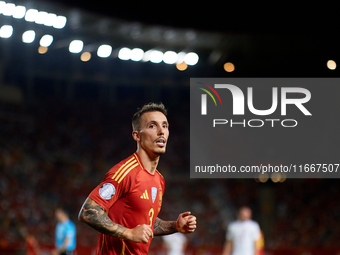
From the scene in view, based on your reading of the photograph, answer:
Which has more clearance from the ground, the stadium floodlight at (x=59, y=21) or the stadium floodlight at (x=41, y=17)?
the stadium floodlight at (x=59, y=21)

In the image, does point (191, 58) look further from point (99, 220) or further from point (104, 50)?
point (99, 220)

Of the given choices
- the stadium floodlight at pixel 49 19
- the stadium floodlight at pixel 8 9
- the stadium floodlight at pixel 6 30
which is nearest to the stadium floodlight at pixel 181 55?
the stadium floodlight at pixel 49 19

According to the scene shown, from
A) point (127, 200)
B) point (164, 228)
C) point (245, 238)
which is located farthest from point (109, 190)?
point (245, 238)

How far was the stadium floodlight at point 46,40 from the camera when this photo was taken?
19.1 metres

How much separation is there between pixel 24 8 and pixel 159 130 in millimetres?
14246

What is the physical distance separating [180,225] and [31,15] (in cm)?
1474

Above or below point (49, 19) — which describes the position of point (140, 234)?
below

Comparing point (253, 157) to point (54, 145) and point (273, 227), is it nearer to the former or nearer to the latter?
point (273, 227)

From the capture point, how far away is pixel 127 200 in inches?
166

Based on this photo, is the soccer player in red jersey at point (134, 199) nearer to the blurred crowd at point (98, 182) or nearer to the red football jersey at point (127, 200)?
the red football jersey at point (127, 200)

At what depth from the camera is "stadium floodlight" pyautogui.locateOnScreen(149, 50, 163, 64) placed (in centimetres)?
2269

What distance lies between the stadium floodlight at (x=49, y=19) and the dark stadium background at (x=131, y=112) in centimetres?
24

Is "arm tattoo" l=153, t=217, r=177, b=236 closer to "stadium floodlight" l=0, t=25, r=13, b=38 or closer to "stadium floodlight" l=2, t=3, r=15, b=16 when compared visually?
A: "stadium floodlight" l=2, t=3, r=15, b=16

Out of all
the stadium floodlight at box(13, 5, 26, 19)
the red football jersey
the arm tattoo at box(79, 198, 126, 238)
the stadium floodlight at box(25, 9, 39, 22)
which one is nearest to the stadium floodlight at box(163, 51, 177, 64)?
the stadium floodlight at box(25, 9, 39, 22)
